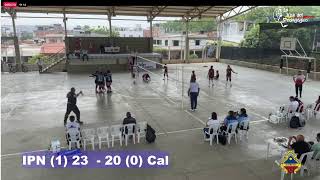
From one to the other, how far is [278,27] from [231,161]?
23.3m

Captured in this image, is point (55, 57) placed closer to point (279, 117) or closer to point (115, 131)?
point (115, 131)

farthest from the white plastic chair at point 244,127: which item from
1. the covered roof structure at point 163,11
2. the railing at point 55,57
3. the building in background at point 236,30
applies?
the building in background at point 236,30

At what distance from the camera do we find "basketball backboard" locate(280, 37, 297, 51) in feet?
88.6

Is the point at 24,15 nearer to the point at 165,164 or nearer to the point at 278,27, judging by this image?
the point at 278,27

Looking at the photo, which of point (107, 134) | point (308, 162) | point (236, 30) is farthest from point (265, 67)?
point (236, 30)

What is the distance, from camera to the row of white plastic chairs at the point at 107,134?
9695 mm

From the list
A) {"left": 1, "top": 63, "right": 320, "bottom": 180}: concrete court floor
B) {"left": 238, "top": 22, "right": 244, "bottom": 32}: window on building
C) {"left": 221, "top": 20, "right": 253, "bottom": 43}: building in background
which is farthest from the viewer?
{"left": 238, "top": 22, "right": 244, "bottom": 32}: window on building

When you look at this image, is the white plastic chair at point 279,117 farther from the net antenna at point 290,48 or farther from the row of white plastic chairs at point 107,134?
the net antenna at point 290,48

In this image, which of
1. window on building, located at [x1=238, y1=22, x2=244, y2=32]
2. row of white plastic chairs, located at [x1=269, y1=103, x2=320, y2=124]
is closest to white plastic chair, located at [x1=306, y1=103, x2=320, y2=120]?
row of white plastic chairs, located at [x1=269, y1=103, x2=320, y2=124]

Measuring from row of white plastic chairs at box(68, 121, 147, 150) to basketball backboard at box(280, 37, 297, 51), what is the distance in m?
21.4
